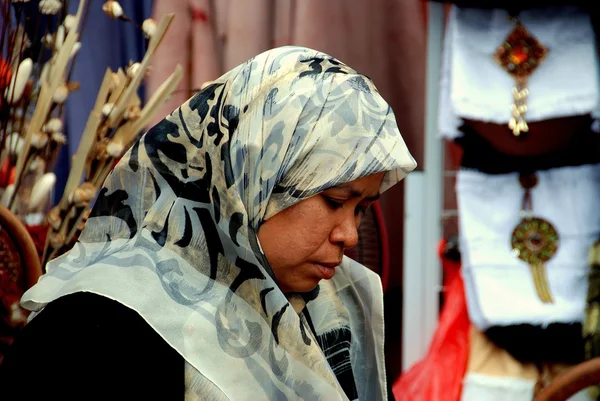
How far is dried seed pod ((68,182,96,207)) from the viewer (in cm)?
134

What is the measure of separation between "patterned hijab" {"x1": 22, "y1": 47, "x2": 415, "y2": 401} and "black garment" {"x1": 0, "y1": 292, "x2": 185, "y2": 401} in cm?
4

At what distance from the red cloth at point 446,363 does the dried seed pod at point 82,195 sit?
0.91 meters

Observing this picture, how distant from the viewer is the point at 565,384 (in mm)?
1392

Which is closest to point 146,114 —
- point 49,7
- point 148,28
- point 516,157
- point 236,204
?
point 148,28

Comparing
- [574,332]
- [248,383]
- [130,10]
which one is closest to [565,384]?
[574,332]

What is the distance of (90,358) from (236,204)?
25cm

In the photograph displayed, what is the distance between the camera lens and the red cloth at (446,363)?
1.91 meters

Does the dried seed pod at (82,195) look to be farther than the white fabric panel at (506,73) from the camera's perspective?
No

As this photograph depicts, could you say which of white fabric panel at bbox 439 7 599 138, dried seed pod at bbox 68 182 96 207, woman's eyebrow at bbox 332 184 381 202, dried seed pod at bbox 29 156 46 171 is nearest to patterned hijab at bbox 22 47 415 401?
woman's eyebrow at bbox 332 184 381 202

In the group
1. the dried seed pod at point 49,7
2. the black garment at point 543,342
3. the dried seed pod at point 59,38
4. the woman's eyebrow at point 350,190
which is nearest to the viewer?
the woman's eyebrow at point 350,190

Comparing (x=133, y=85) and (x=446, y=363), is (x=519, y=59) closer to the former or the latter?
(x=446, y=363)

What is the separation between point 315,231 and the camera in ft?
3.69

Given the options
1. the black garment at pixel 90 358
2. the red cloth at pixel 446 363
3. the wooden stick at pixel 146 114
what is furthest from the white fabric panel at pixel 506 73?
the black garment at pixel 90 358

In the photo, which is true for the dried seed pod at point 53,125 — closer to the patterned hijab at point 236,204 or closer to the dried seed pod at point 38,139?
the dried seed pod at point 38,139
